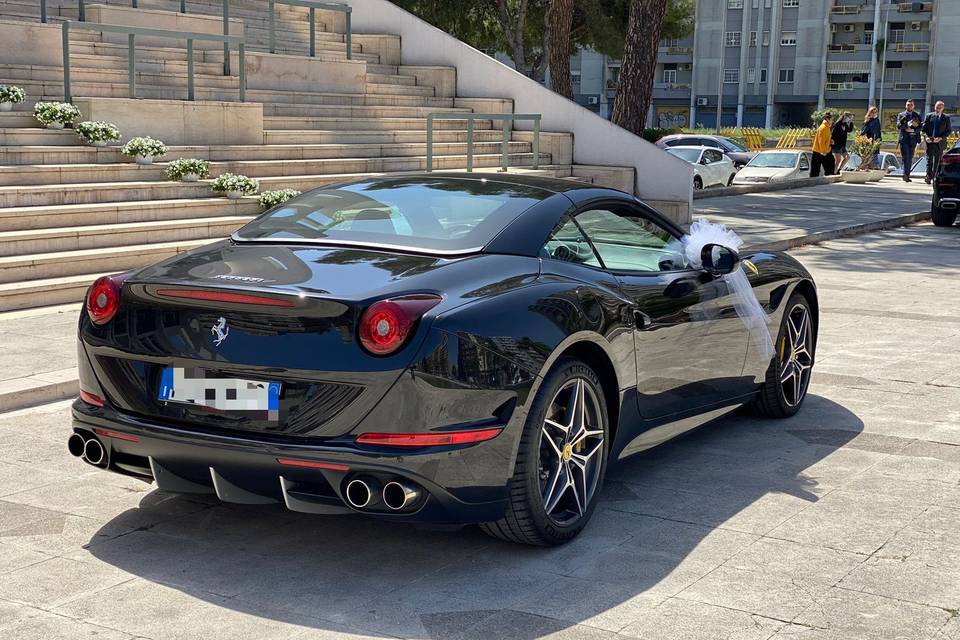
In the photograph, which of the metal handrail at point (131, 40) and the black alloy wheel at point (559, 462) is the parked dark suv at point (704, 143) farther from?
the black alloy wheel at point (559, 462)

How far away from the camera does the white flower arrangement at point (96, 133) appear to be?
13.5 m

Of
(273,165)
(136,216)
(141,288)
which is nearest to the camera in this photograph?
(141,288)

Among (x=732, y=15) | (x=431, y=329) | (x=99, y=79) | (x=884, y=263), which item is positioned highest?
(x=732, y=15)

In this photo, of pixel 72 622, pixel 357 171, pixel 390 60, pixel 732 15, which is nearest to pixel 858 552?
pixel 72 622

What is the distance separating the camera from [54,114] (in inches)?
532

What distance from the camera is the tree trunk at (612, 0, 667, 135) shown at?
77.0ft

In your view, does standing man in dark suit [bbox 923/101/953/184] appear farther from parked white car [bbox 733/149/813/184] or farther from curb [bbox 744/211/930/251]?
curb [bbox 744/211/930/251]

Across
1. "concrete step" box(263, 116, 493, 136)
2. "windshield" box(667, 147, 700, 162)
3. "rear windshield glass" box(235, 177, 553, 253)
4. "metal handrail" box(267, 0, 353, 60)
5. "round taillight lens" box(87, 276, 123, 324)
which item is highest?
"metal handrail" box(267, 0, 353, 60)

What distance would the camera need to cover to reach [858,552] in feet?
15.8

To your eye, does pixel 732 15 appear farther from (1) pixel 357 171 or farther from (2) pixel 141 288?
(2) pixel 141 288

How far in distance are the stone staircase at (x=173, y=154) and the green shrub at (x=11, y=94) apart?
0.58 feet

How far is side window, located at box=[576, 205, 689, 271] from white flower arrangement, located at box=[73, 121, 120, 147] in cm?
913

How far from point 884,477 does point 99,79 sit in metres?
12.6

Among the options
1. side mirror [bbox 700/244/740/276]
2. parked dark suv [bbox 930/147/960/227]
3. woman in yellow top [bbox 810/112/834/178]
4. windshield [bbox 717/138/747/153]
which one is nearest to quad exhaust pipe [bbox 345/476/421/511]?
side mirror [bbox 700/244/740/276]
